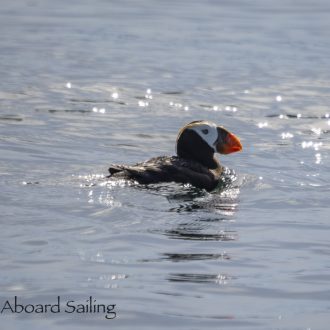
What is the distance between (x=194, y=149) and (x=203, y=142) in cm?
13

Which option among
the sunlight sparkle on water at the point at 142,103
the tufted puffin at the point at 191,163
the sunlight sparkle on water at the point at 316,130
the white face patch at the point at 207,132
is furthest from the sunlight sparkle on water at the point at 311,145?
the sunlight sparkle on water at the point at 142,103

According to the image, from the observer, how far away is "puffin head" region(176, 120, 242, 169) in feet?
38.4

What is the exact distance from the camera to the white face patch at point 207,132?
11.8 meters

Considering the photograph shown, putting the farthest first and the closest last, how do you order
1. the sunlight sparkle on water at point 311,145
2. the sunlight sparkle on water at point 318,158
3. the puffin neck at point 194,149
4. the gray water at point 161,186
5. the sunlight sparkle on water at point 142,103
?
the sunlight sparkle on water at point 142,103, the sunlight sparkle on water at point 311,145, the sunlight sparkle on water at point 318,158, the puffin neck at point 194,149, the gray water at point 161,186

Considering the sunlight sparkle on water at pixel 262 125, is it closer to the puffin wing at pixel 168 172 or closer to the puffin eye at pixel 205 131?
the puffin eye at pixel 205 131

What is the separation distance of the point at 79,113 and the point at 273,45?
7.04 m

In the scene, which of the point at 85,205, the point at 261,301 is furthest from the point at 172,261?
the point at 85,205

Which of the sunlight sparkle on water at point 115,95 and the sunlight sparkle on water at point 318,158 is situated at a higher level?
the sunlight sparkle on water at point 115,95

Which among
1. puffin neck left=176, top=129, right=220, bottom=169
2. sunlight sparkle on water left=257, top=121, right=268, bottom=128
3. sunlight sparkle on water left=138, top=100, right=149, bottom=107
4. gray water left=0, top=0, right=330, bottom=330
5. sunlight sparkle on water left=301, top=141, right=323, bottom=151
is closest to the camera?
gray water left=0, top=0, right=330, bottom=330

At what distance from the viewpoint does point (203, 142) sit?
11.8 m

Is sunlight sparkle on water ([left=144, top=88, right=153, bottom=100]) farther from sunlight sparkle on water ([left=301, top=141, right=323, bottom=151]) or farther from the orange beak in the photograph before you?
the orange beak

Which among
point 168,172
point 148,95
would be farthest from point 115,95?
point 168,172

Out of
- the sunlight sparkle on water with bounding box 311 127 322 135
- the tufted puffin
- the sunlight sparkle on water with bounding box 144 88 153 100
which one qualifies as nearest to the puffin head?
the tufted puffin

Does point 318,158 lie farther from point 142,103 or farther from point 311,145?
point 142,103
